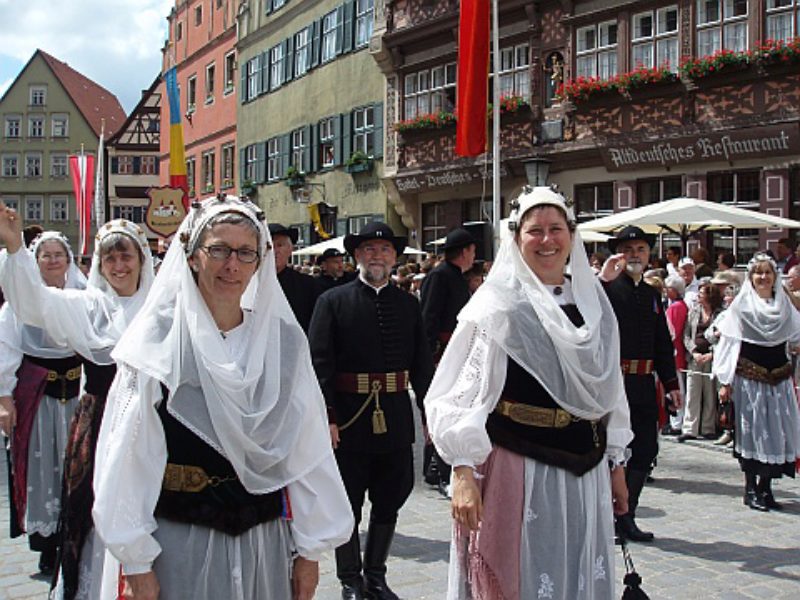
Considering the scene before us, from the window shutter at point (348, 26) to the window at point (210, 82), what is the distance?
14491mm

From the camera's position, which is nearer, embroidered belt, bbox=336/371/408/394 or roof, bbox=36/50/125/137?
embroidered belt, bbox=336/371/408/394

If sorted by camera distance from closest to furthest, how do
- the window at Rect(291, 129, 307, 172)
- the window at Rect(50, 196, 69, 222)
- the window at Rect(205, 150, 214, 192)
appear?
the window at Rect(291, 129, 307, 172) → the window at Rect(205, 150, 214, 192) → the window at Rect(50, 196, 69, 222)

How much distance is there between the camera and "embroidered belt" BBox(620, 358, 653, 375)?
7.01 meters

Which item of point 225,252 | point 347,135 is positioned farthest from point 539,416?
point 347,135

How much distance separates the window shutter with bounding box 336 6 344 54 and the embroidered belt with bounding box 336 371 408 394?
2375cm

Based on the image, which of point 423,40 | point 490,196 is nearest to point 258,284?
point 490,196

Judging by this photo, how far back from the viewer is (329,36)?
95.9 feet

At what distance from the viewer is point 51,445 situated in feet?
19.6

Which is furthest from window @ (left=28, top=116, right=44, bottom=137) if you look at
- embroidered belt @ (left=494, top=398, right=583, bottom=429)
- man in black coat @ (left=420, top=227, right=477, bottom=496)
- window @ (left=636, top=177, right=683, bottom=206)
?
embroidered belt @ (left=494, top=398, right=583, bottom=429)

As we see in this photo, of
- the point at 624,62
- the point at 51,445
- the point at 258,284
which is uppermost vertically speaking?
the point at 624,62

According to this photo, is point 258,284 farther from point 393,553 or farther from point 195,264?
point 393,553

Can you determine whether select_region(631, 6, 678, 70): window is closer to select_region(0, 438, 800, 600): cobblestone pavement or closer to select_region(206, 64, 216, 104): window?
select_region(0, 438, 800, 600): cobblestone pavement

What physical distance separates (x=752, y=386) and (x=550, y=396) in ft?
15.9

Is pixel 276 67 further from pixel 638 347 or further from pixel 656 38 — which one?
pixel 638 347
